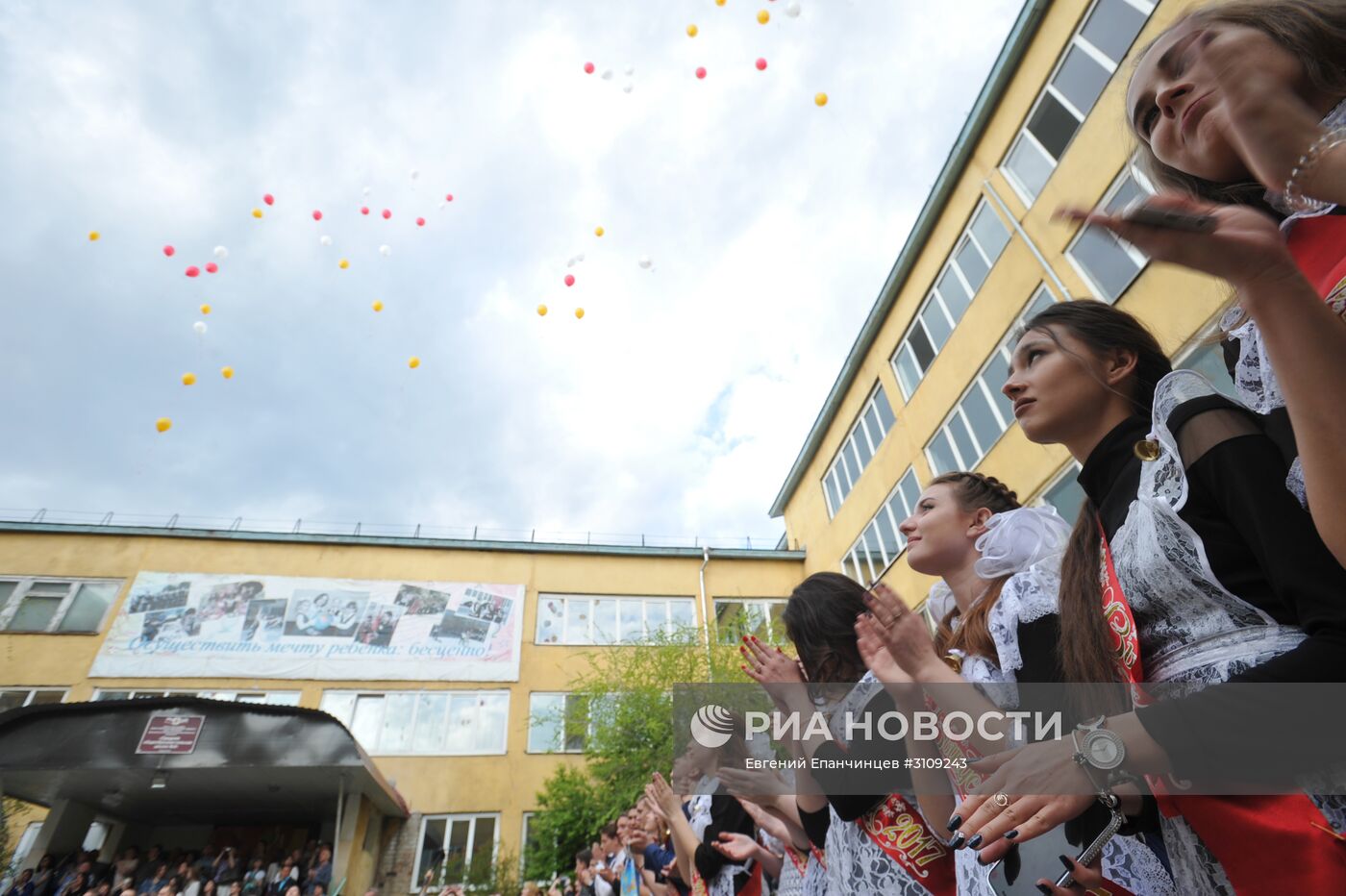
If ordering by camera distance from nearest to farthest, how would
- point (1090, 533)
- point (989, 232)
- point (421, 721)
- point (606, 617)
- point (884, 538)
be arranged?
point (1090, 533), point (989, 232), point (884, 538), point (421, 721), point (606, 617)

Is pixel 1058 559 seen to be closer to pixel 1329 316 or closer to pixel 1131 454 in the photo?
pixel 1131 454

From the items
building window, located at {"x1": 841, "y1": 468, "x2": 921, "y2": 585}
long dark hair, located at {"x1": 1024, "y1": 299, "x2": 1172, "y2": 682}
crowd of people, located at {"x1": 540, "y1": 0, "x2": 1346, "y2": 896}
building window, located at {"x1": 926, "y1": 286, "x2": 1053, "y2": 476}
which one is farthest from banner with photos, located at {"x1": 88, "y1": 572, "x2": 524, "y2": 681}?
long dark hair, located at {"x1": 1024, "y1": 299, "x2": 1172, "y2": 682}

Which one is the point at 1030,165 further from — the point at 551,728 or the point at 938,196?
the point at 551,728

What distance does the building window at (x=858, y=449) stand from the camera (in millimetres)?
15883

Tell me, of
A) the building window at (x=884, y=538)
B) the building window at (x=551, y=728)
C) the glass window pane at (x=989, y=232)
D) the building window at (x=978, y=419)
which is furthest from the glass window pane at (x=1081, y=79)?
the building window at (x=551, y=728)

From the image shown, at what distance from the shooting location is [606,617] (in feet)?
68.3

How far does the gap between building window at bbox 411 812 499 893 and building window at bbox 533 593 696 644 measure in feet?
15.9

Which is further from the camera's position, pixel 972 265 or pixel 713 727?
pixel 972 265

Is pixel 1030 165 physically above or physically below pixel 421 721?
above

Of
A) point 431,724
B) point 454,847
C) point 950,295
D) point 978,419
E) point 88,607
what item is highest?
point 950,295

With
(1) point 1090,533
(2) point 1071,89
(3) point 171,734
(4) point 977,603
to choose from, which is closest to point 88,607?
(3) point 171,734

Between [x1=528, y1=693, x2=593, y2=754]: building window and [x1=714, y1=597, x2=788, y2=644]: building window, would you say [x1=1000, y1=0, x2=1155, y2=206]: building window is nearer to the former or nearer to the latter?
[x1=714, y1=597, x2=788, y2=644]: building window

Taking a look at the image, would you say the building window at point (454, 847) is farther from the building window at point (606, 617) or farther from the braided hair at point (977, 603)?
the braided hair at point (977, 603)

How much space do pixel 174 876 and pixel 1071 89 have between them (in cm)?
2058
